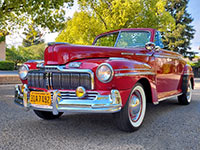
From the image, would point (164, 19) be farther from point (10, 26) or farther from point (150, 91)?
point (150, 91)

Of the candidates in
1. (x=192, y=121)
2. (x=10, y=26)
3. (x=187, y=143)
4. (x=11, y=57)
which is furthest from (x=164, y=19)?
(x=11, y=57)

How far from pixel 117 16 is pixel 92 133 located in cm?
1617

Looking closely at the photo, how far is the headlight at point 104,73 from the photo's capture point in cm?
289

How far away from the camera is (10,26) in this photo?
13.8 meters

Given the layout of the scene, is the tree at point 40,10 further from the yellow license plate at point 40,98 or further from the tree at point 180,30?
the tree at point 180,30

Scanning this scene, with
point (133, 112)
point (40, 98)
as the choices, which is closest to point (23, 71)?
point (40, 98)

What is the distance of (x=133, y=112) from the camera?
3.40 meters

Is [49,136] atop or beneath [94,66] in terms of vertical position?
beneath

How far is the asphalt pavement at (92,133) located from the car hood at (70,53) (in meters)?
1.03

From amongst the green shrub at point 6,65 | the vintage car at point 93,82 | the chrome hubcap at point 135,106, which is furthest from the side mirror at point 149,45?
the green shrub at point 6,65

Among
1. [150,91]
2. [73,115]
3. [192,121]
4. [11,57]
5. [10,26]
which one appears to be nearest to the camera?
[150,91]

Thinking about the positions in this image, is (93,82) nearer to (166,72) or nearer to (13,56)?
(166,72)

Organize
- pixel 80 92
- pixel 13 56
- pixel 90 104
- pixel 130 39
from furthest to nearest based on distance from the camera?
1. pixel 13 56
2. pixel 130 39
3. pixel 80 92
4. pixel 90 104

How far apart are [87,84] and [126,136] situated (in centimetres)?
89
